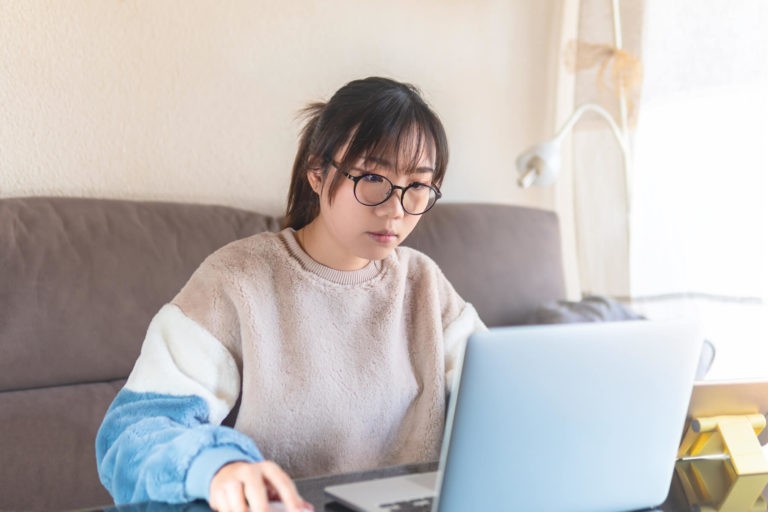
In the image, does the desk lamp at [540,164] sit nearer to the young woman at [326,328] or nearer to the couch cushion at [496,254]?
the couch cushion at [496,254]

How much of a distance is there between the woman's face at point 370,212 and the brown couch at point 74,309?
75cm

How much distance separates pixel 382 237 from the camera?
115cm

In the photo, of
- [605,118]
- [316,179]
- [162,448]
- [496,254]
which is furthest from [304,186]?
[605,118]

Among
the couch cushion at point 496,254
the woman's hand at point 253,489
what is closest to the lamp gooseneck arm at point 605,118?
the couch cushion at point 496,254

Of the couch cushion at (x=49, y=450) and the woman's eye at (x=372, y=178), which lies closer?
the woman's eye at (x=372, y=178)

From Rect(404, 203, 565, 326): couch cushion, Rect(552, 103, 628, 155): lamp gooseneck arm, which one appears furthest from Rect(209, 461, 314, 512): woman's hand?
Rect(552, 103, 628, 155): lamp gooseneck arm

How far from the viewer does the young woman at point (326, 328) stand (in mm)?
1070

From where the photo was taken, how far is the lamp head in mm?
2377

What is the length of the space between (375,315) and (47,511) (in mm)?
747

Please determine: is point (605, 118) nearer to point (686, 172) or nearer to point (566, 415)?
point (686, 172)

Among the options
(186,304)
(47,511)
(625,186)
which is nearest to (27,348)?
(47,511)

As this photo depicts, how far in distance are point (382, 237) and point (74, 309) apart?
845 mm

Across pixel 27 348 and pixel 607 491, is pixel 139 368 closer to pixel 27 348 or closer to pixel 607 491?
pixel 607 491

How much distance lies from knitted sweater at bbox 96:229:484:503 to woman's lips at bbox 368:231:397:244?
127mm
